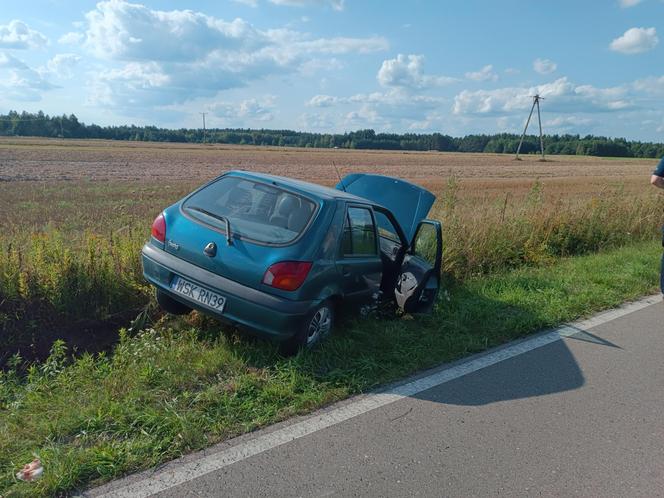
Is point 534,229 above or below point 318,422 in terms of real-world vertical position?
above

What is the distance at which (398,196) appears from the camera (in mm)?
6871

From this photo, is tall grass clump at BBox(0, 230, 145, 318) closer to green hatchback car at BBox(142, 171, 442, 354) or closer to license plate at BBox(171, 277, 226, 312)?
green hatchback car at BBox(142, 171, 442, 354)

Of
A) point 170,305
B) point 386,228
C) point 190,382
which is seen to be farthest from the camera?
point 386,228

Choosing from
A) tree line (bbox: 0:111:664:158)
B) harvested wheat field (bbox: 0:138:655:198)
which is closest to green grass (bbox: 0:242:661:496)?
harvested wheat field (bbox: 0:138:655:198)

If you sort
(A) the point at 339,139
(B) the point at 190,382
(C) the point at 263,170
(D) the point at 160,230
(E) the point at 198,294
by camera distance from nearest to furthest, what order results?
(B) the point at 190,382
(E) the point at 198,294
(D) the point at 160,230
(C) the point at 263,170
(A) the point at 339,139

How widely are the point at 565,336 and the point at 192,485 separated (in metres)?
4.01

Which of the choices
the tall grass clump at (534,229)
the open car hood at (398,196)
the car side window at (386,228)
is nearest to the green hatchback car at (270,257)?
the car side window at (386,228)

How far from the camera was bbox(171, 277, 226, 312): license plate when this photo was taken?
4273mm

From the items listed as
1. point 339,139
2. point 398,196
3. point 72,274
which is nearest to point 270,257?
point 72,274

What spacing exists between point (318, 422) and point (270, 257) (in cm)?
135

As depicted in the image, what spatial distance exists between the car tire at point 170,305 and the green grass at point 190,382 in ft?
0.47

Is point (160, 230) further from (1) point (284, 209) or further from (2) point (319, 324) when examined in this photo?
(2) point (319, 324)

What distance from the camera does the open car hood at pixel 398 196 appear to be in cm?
661

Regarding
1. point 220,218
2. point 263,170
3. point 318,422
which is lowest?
point 263,170
